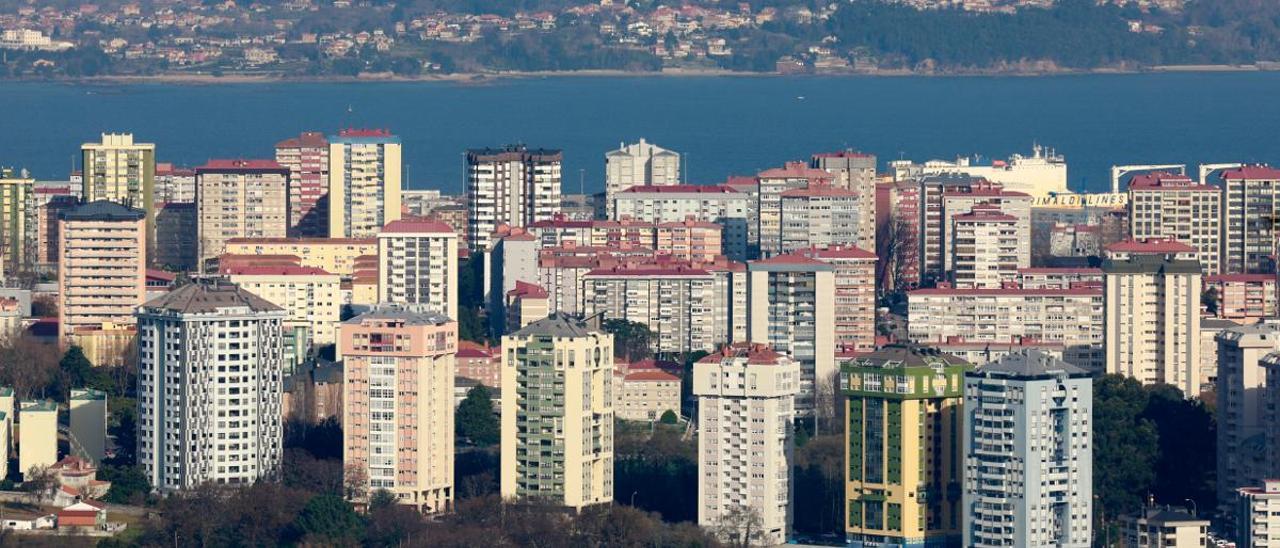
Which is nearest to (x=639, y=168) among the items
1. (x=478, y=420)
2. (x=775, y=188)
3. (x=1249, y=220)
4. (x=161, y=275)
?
(x=775, y=188)

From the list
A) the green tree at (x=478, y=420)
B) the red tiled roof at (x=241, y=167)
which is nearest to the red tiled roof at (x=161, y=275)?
the red tiled roof at (x=241, y=167)

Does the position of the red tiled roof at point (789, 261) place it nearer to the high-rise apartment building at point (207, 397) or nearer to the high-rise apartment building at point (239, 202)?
the high-rise apartment building at point (207, 397)

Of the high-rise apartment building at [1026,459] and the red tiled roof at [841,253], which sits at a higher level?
the red tiled roof at [841,253]

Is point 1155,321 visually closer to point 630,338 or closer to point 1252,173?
point 630,338

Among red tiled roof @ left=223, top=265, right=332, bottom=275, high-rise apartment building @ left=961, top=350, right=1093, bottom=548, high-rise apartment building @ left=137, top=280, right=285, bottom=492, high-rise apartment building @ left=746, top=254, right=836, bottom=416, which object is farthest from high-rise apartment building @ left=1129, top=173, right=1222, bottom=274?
high-rise apartment building @ left=961, top=350, right=1093, bottom=548

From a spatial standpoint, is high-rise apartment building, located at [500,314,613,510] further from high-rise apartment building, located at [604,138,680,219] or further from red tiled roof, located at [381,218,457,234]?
high-rise apartment building, located at [604,138,680,219]

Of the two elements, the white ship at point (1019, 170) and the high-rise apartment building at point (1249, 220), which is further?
the white ship at point (1019, 170)

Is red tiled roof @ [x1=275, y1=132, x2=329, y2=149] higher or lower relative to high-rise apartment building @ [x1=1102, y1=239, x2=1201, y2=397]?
higher
